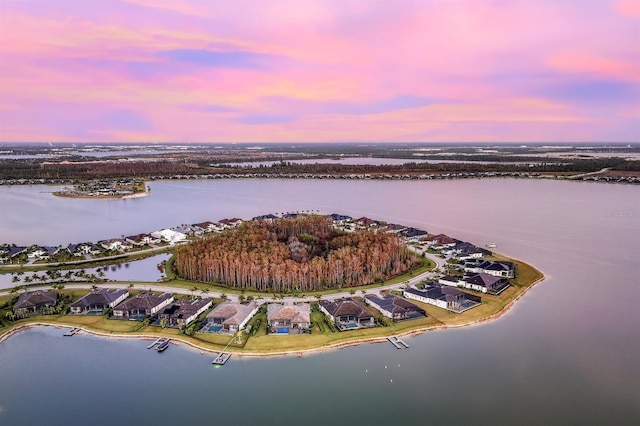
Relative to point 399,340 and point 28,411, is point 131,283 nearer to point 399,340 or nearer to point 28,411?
point 28,411

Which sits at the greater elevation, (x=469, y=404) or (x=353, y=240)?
(x=353, y=240)

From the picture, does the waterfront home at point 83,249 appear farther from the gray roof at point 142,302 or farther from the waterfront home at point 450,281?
the waterfront home at point 450,281

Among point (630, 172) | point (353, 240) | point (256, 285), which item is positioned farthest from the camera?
point (630, 172)

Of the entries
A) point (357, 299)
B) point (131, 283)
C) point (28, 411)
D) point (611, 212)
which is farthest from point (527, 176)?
point (28, 411)

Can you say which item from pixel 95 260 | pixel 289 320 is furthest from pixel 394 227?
pixel 95 260

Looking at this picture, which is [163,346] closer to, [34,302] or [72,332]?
[72,332]

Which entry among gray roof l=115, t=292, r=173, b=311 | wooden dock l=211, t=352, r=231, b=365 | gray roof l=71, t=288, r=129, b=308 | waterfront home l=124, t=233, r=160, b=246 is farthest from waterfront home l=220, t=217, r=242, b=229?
wooden dock l=211, t=352, r=231, b=365
